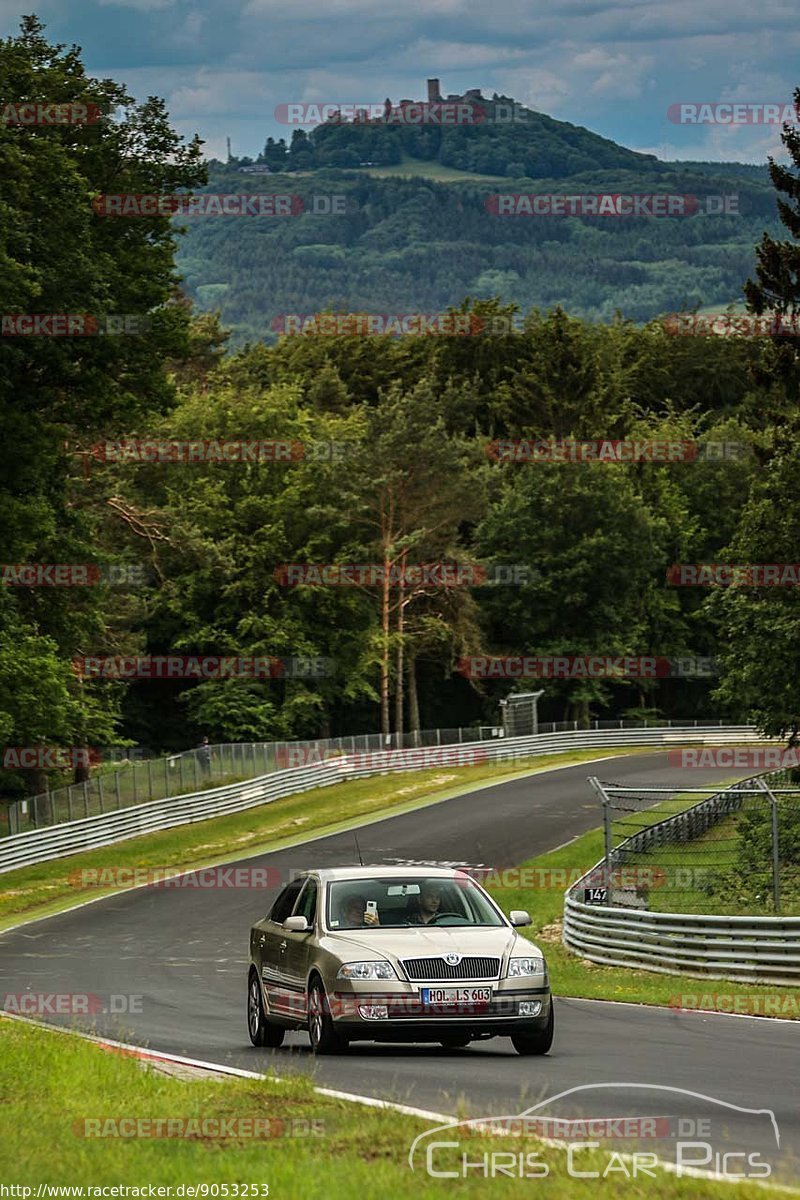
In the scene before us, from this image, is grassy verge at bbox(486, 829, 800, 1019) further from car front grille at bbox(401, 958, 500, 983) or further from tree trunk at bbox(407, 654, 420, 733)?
tree trunk at bbox(407, 654, 420, 733)

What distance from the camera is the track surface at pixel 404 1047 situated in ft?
35.6

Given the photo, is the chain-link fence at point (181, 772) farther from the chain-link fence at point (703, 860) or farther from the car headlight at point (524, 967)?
the car headlight at point (524, 967)

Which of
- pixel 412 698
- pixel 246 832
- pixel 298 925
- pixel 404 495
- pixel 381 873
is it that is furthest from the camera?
pixel 412 698

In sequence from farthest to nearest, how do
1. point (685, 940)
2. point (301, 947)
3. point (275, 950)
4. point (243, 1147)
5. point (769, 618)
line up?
point (769, 618) → point (685, 940) → point (275, 950) → point (301, 947) → point (243, 1147)

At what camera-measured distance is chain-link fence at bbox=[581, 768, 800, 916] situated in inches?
1013

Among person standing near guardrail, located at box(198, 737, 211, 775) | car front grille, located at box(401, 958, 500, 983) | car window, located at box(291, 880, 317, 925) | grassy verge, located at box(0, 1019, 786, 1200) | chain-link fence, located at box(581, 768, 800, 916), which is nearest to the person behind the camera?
grassy verge, located at box(0, 1019, 786, 1200)

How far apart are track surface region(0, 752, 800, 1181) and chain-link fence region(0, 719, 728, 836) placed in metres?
6.60

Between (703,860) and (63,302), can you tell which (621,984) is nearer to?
(703,860)

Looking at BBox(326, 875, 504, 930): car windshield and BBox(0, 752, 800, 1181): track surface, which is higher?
BBox(326, 875, 504, 930): car windshield

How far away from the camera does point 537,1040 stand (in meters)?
14.4

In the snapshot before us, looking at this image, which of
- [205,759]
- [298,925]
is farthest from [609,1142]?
[205,759]

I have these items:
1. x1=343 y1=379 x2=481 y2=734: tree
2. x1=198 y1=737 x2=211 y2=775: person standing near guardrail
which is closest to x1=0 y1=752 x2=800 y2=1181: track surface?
x1=198 y1=737 x2=211 y2=775: person standing near guardrail

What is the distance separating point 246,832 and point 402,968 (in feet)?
134

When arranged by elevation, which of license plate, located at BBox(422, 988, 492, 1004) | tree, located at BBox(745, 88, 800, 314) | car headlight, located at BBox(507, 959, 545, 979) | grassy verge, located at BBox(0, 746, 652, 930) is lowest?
grassy verge, located at BBox(0, 746, 652, 930)
